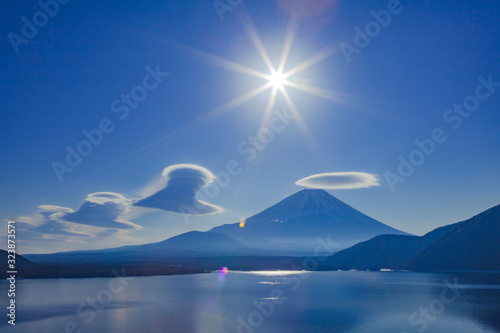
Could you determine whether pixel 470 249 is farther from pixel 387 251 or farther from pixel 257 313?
pixel 257 313

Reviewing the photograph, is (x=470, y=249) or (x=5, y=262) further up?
(x=5, y=262)

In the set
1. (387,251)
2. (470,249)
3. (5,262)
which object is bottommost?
(470,249)

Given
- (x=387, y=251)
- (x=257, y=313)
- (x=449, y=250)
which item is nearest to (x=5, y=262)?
(x=257, y=313)

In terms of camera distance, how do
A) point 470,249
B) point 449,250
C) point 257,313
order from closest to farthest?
point 257,313 → point 470,249 → point 449,250

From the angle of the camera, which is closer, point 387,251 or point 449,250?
point 449,250

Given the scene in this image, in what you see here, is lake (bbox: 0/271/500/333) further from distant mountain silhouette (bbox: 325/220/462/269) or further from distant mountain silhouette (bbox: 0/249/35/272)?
distant mountain silhouette (bbox: 325/220/462/269)

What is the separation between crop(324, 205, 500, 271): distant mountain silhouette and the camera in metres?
118

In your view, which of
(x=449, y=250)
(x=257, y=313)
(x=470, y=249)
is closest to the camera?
(x=257, y=313)

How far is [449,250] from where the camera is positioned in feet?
429

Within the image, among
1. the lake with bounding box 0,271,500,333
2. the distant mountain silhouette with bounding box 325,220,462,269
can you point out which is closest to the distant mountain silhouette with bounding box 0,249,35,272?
the lake with bounding box 0,271,500,333

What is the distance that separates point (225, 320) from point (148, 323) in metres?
7.03

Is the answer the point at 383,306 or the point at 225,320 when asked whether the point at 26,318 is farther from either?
the point at 383,306


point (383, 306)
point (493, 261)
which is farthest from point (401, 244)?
point (383, 306)

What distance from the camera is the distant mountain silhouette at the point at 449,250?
4655 inches
